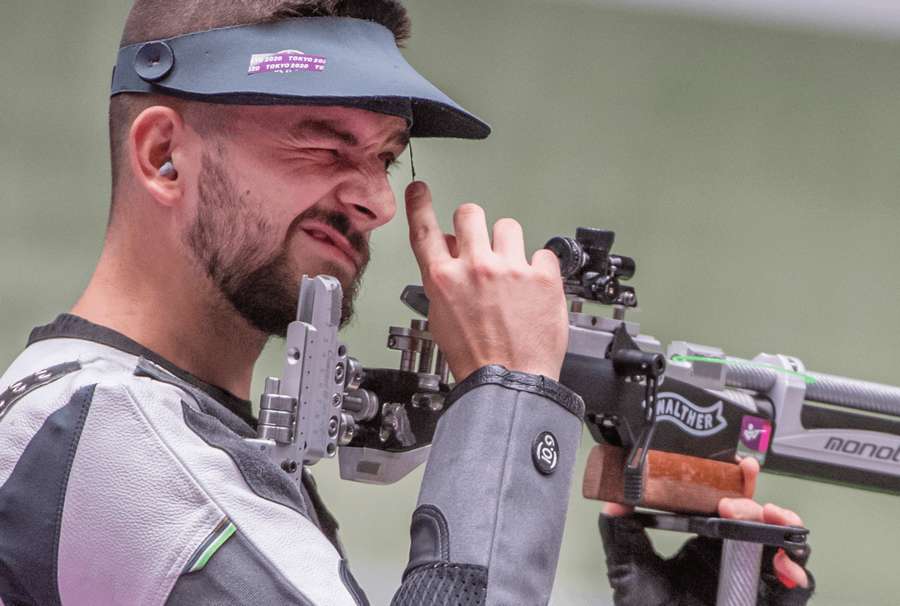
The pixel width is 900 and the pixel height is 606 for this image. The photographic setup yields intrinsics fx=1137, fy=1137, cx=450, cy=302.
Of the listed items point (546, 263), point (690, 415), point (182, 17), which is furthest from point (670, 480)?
point (182, 17)

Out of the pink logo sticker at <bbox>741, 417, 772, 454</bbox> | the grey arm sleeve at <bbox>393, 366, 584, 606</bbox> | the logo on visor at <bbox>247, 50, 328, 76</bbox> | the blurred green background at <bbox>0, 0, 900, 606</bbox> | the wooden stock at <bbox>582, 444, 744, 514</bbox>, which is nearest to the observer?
the grey arm sleeve at <bbox>393, 366, 584, 606</bbox>

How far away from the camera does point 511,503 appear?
1140mm

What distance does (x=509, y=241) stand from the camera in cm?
130

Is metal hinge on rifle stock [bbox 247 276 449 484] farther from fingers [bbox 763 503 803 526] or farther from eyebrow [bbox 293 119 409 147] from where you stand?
fingers [bbox 763 503 803 526]

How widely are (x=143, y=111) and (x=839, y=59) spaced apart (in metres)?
2.87

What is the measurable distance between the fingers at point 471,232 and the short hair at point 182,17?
0.87 ft

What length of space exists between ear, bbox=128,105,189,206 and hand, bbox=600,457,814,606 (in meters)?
0.89

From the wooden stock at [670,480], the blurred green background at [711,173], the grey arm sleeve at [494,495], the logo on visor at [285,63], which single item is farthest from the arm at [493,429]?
the blurred green background at [711,173]

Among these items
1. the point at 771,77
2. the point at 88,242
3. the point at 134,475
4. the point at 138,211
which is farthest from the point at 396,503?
the point at 134,475

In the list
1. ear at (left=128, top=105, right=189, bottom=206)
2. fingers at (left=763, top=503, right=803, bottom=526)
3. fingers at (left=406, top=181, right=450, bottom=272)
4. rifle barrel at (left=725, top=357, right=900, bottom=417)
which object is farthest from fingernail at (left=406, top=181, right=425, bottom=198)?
fingers at (left=763, top=503, right=803, bottom=526)

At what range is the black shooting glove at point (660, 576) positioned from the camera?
1.75 meters

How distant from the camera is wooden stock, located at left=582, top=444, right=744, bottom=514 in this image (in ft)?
5.37

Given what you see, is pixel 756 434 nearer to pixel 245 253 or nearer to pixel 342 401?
pixel 342 401

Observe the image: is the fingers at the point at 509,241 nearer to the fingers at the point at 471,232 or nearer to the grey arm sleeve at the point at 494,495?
the fingers at the point at 471,232
